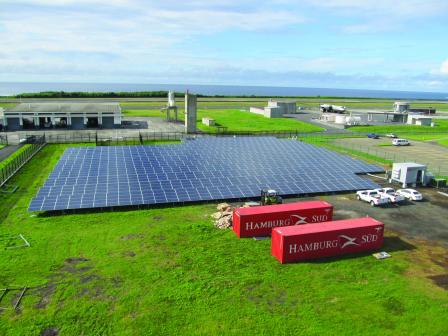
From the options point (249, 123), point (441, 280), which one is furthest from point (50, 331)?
point (249, 123)

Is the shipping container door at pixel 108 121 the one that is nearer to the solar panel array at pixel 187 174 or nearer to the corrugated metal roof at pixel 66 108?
the corrugated metal roof at pixel 66 108

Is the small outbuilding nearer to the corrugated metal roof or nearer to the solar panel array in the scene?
the solar panel array

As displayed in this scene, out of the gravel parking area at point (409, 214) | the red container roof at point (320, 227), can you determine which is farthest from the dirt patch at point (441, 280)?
the gravel parking area at point (409, 214)

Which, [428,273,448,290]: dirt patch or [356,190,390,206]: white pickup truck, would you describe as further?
[356,190,390,206]: white pickup truck

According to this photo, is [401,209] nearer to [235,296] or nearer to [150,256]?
[235,296]

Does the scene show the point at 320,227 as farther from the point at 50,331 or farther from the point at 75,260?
the point at 50,331

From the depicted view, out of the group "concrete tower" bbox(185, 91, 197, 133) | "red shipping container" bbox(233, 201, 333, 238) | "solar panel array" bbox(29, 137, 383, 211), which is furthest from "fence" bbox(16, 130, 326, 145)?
"red shipping container" bbox(233, 201, 333, 238)
